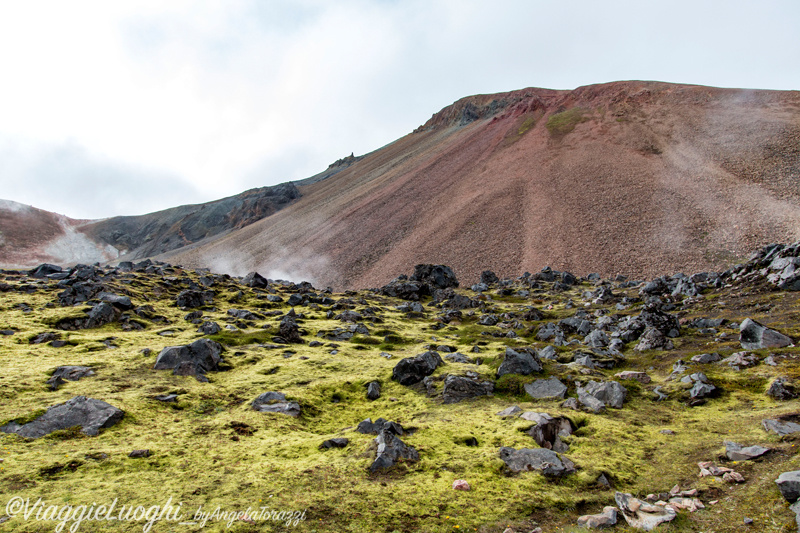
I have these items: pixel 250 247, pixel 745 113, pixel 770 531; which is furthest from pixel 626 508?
pixel 250 247

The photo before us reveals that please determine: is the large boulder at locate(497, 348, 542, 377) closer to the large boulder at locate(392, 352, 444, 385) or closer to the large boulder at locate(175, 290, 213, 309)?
the large boulder at locate(392, 352, 444, 385)

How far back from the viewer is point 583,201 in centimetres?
6712

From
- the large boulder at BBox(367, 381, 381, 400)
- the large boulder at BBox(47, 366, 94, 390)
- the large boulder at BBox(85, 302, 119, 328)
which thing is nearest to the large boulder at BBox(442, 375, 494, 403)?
the large boulder at BBox(367, 381, 381, 400)

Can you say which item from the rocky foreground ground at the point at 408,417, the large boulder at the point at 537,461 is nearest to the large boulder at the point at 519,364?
the rocky foreground ground at the point at 408,417

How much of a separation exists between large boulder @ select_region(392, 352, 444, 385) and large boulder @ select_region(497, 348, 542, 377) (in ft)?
9.68

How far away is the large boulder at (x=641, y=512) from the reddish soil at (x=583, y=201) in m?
45.4

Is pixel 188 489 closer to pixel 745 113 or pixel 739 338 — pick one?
pixel 739 338

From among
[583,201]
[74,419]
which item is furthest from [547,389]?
[583,201]

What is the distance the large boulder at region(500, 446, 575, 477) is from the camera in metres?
9.58

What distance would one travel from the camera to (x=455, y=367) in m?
17.9

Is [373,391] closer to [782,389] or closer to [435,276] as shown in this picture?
[782,389]

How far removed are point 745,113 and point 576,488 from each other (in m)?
99.1

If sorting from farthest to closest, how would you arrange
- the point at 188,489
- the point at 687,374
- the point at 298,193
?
the point at 298,193, the point at 687,374, the point at 188,489

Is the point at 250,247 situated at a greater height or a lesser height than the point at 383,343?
greater
